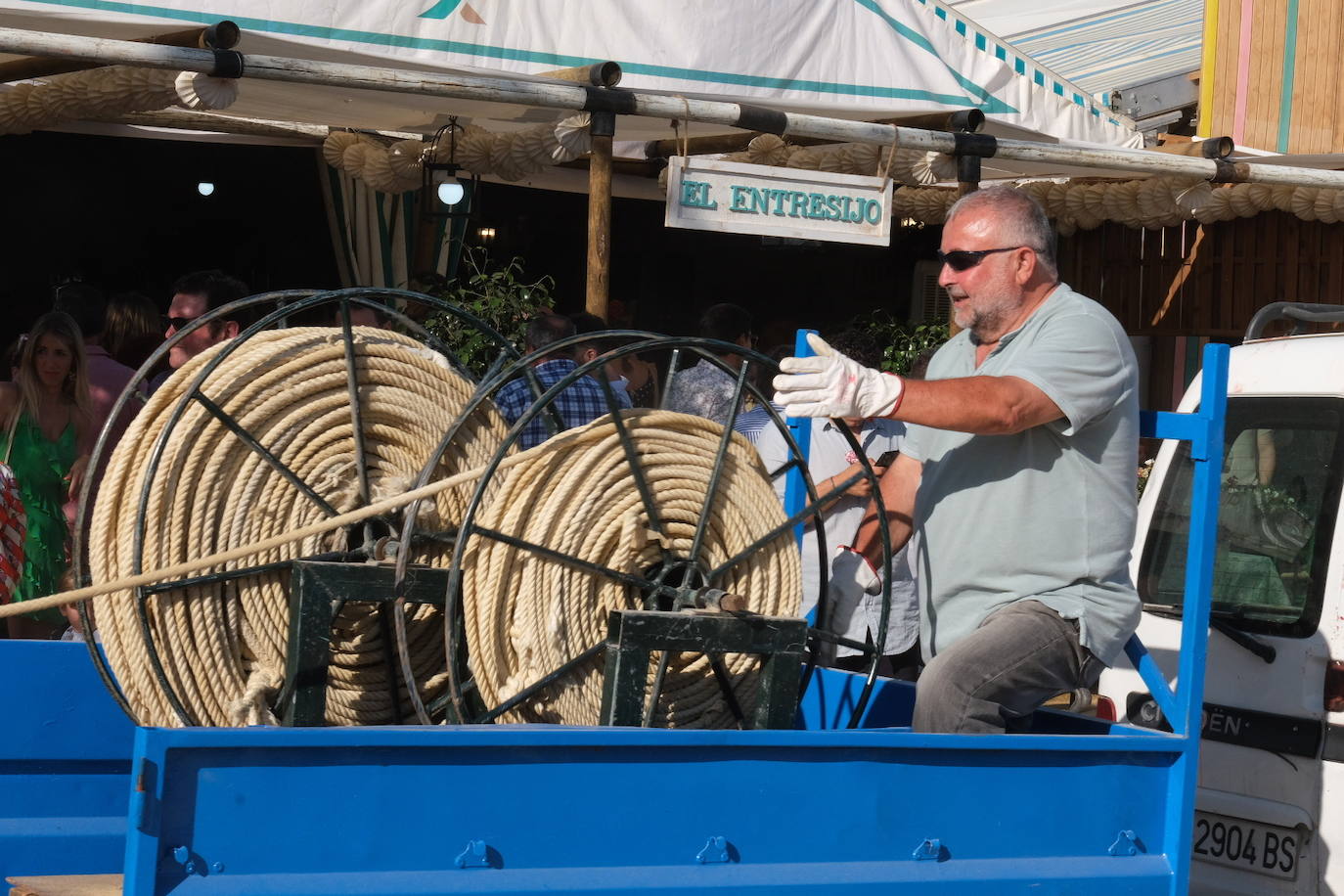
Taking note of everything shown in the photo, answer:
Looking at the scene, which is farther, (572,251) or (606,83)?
(572,251)

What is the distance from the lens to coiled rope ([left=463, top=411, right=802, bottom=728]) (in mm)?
3070

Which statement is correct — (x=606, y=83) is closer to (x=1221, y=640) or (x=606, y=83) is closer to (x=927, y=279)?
(x=1221, y=640)

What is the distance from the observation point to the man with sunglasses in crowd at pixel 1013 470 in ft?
9.99

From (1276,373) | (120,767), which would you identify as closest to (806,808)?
(120,767)

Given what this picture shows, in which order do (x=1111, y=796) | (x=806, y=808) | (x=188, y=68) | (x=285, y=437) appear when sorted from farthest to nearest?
(x=188, y=68) → (x=285, y=437) → (x=1111, y=796) → (x=806, y=808)

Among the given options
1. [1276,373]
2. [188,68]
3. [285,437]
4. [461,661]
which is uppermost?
[188,68]

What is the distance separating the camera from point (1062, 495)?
323cm

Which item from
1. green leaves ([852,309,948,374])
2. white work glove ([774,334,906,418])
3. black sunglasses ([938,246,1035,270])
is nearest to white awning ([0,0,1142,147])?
green leaves ([852,309,948,374])

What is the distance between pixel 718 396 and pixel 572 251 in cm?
559

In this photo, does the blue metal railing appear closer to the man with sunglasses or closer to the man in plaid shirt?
the man in plaid shirt

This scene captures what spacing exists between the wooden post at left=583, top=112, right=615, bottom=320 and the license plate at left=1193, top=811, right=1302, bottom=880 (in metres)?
A: 3.17

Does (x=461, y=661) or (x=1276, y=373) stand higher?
(x=1276, y=373)

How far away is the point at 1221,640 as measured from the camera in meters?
4.06

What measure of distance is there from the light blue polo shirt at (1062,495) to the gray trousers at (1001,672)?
47 millimetres
